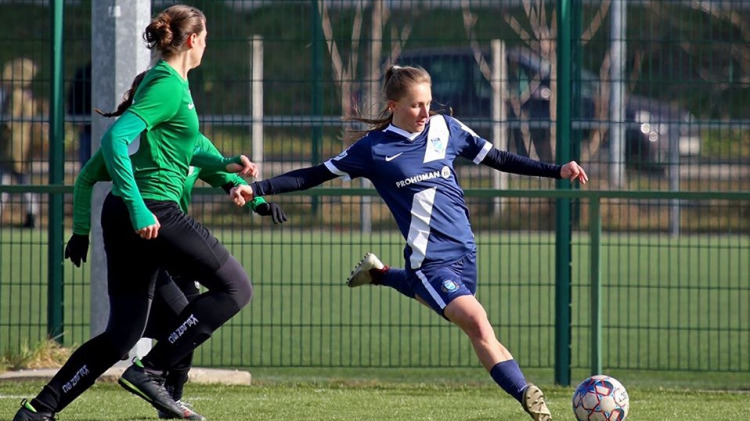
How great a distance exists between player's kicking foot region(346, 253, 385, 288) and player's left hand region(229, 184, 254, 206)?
102 cm

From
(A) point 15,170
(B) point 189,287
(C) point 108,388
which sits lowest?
(C) point 108,388

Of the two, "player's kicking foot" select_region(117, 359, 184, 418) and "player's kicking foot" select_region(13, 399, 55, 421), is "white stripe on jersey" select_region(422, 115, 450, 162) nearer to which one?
"player's kicking foot" select_region(117, 359, 184, 418)

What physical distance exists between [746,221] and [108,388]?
9036 millimetres

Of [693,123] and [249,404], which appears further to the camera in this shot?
[693,123]

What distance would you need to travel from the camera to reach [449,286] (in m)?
5.90

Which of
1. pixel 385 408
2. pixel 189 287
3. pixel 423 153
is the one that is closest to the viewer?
pixel 423 153

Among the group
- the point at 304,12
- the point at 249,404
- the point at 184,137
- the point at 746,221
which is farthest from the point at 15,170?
the point at 746,221

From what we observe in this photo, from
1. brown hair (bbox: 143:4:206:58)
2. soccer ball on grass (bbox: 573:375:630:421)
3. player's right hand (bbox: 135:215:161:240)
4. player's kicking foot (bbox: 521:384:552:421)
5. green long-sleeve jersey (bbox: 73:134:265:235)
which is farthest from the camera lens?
soccer ball on grass (bbox: 573:375:630:421)

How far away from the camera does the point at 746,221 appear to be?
1467cm

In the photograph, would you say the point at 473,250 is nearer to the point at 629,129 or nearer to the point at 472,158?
the point at 472,158

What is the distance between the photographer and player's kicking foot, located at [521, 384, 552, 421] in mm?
5613

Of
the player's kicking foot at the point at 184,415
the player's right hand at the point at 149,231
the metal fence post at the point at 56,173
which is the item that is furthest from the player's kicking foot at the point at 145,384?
the metal fence post at the point at 56,173

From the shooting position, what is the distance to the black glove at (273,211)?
19.8ft

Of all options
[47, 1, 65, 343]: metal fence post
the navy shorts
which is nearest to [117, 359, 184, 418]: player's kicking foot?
the navy shorts
